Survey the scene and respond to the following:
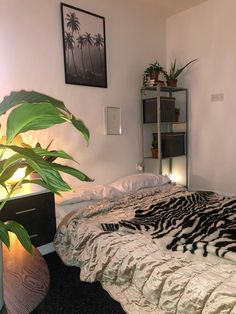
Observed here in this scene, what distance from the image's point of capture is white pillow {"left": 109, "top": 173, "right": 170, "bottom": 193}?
248 centimetres

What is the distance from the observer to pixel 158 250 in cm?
139

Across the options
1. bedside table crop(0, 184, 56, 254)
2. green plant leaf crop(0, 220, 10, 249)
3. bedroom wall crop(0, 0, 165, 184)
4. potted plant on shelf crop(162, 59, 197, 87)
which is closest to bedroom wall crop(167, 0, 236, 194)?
potted plant on shelf crop(162, 59, 197, 87)

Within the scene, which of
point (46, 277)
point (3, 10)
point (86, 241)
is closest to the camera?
point (46, 277)

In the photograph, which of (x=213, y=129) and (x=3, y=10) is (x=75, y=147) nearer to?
(x=3, y=10)

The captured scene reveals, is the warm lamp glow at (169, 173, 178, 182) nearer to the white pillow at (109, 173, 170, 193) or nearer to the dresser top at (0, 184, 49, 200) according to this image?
the white pillow at (109, 173, 170, 193)

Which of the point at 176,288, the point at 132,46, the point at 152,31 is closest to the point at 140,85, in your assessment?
the point at 132,46

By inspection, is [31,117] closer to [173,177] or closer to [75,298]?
[75,298]

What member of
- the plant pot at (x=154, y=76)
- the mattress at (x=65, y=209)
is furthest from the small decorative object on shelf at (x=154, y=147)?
the mattress at (x=65, y=209)

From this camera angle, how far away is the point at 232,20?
2.74 m

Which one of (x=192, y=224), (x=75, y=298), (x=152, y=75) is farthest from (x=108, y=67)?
(x=75, y=298)

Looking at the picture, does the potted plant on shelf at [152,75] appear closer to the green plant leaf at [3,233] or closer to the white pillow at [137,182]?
the white pillow at [137,182]

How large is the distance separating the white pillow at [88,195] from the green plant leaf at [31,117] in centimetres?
158

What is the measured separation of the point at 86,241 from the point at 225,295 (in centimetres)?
95

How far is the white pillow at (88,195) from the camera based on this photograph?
2145 mm
